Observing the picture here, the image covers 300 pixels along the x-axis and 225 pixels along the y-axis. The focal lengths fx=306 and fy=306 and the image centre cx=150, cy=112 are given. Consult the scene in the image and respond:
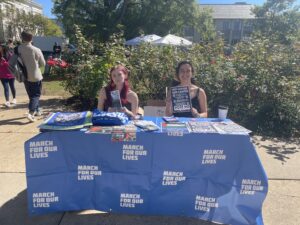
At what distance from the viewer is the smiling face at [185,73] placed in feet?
13.1

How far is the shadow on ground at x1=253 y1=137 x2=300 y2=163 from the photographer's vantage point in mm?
4777

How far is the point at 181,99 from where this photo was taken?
3.88 m

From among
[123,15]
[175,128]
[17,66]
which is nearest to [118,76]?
[175,128]

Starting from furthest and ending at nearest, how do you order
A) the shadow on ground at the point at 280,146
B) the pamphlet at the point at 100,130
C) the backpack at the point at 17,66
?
the backpack at the point at 17,66, the shadow on ground at the point at 280,146, the pamphlet at the point at 100,130

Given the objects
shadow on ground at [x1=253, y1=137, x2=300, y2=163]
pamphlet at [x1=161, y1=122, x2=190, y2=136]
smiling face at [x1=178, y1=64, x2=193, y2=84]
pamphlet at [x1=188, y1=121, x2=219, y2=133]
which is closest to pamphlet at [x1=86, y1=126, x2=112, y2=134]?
pamphlet at [x1=161, y1=122, x2=190, y2=136]

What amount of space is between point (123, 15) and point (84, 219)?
21142mm

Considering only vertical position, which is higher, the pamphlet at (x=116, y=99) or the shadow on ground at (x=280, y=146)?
the pamphlet at (x=116, y=99)

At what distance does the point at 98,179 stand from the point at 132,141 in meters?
0.52

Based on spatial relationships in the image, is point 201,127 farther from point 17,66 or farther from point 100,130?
point 17,66

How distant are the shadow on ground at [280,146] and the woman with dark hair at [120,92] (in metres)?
2.43

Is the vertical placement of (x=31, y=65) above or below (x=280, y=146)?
above

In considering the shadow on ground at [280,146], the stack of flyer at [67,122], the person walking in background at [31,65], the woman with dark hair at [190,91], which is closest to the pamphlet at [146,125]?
the stack of flyer at [67,122]

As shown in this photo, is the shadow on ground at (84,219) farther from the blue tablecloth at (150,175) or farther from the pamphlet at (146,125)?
the pamphlet at (146,125)

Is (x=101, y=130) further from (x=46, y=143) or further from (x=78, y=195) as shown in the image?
(x=78, y=195)
